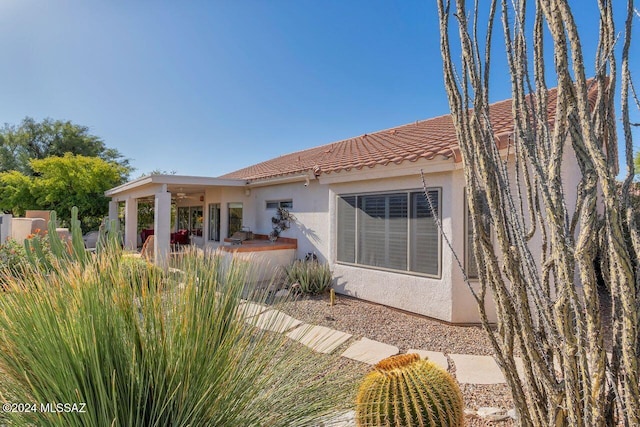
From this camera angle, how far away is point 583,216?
5.93 ft

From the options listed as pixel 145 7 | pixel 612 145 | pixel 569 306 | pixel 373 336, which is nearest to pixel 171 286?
pixel 569 306

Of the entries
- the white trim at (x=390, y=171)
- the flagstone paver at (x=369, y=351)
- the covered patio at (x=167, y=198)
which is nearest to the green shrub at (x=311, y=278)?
the white trim at (x=390, y=171)

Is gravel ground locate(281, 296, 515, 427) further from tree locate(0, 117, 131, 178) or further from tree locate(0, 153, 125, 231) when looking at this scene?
tree locate(0, 117, 131, 178)

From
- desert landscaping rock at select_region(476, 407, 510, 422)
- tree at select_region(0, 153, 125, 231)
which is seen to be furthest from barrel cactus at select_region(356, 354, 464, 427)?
tree at select_region(0, 153, 125, 231)

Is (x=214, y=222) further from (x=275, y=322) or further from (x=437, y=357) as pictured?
(x=275, y=322)

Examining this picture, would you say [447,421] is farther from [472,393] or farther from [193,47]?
[193,47]

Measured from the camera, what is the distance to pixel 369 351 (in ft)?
20.6

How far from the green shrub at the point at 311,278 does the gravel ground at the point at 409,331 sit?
0.85 meters

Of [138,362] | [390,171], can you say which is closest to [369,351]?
[390,171]

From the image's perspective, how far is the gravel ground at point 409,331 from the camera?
469 cm

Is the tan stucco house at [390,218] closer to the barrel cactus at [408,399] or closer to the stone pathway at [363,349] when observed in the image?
the stone pathway at [363,349]

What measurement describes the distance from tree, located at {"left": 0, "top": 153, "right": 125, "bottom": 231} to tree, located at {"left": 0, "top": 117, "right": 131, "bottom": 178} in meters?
13.2

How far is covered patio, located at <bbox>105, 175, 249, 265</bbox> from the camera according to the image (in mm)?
13273

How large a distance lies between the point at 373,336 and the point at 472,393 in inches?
105
